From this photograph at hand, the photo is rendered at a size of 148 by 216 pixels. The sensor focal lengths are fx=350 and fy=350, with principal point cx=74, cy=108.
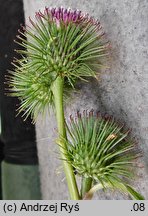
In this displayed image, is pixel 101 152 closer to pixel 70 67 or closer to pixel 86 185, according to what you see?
pixel 86 185

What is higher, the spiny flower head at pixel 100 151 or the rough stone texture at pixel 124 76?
the rough stone texture at pixel 124 76

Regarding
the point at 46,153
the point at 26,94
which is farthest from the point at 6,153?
the point at 26,94

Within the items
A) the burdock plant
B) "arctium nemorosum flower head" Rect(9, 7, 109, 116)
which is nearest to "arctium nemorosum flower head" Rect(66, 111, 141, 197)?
the burdock plant

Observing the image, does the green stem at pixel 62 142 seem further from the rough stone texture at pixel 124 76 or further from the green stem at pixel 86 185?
the rough stone texture at pixel 124 76

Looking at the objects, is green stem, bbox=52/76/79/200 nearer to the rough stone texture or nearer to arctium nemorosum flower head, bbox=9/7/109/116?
arctium nemorosum flower head, bbox=9/7/109/116

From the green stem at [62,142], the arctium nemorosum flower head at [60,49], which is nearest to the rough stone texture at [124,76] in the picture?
the arctium nemorosum flower head at [60,49]

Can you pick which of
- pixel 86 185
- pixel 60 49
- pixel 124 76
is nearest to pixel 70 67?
pixel 60 49

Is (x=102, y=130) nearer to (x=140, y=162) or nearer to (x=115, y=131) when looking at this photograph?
(x=115, y=131)
